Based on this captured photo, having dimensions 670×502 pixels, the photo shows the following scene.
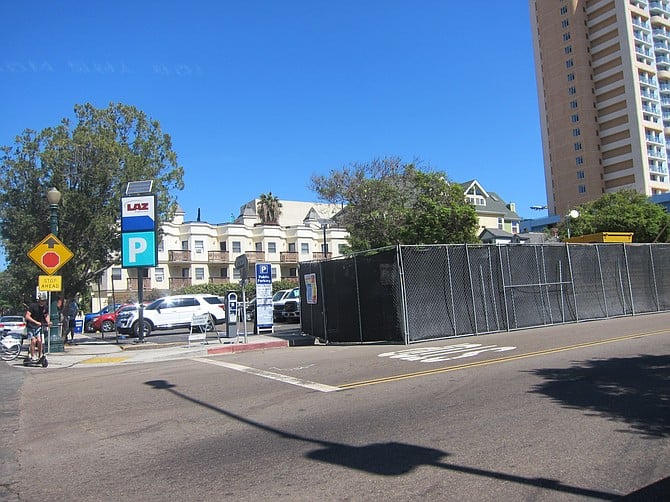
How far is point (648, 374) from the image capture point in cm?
884

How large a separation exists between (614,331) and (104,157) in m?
18.6

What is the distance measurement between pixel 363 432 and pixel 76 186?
1899 centimetres

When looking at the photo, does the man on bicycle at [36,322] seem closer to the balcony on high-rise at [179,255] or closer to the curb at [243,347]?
A: the curb at [243,347]

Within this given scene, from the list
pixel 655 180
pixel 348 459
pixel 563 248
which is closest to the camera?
pixel 348 459

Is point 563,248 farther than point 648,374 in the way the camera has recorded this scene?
Yes

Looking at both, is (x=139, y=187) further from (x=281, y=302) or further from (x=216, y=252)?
(x=216, y=252)

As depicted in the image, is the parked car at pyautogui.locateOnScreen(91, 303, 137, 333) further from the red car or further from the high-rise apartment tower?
the high-rise apartment tower

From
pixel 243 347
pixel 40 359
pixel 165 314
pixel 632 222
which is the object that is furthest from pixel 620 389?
pixel 632 222

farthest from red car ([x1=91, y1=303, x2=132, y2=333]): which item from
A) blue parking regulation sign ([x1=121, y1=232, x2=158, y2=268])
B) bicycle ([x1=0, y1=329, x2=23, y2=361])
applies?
bicycle ([x1=0, y1=329, x2=23, y2=361])

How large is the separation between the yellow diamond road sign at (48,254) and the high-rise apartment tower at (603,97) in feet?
257

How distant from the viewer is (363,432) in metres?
6.14

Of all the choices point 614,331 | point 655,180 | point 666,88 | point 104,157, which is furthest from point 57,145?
point 666,88

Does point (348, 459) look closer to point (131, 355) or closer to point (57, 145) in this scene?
point (131, 355)

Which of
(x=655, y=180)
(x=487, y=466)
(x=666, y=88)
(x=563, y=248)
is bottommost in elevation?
(x=487, y=466)
